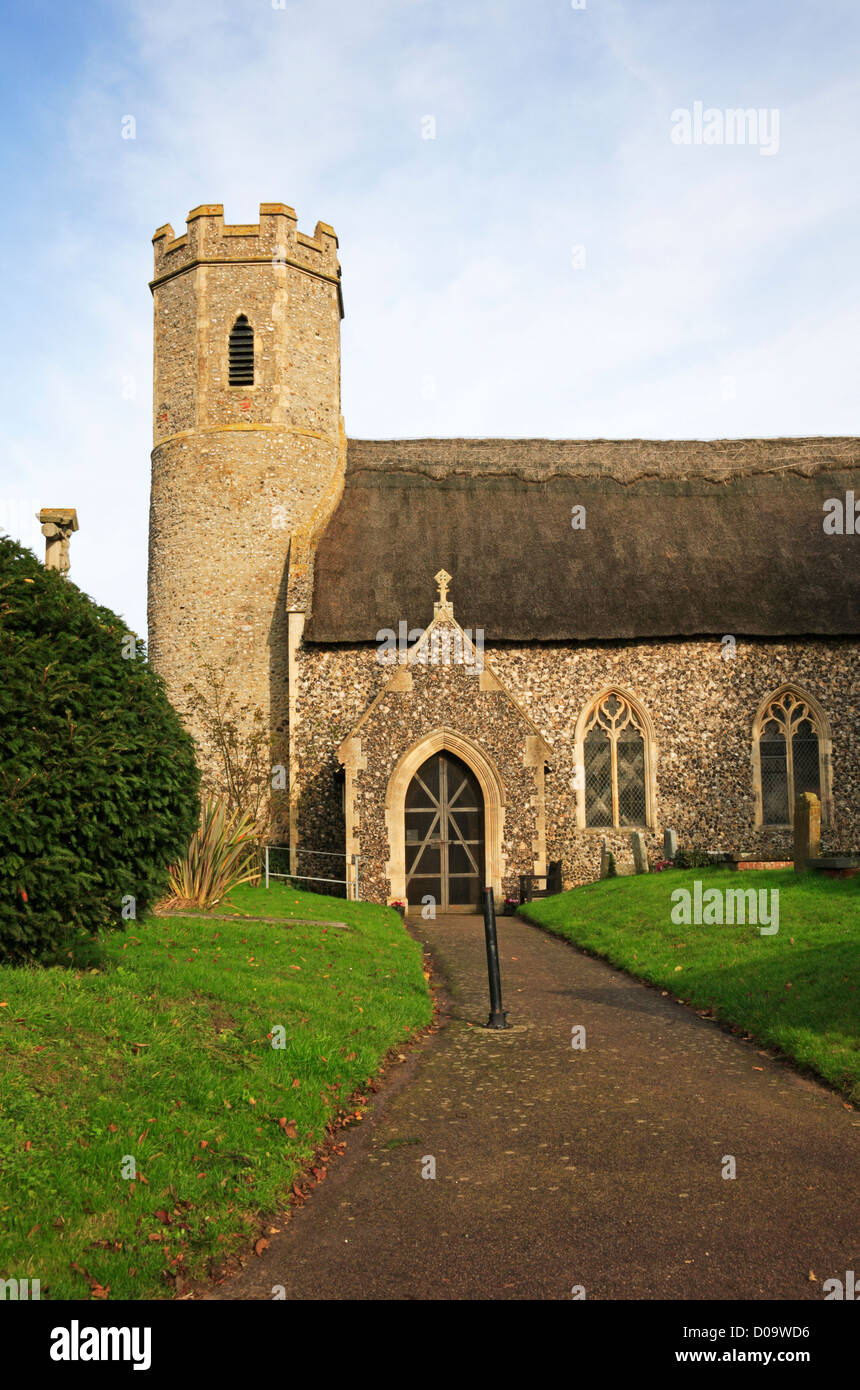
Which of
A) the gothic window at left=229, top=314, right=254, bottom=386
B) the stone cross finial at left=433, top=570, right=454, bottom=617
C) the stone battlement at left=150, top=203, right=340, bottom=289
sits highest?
the stone battlement at left=150, top=203, right=340, bottom=289

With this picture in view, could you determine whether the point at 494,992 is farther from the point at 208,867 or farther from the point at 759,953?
the point at 208,867

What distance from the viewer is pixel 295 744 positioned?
2197 centimetres

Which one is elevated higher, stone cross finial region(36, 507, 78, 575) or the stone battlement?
the stone battlement

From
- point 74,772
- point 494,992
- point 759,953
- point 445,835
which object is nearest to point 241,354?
point 445,835

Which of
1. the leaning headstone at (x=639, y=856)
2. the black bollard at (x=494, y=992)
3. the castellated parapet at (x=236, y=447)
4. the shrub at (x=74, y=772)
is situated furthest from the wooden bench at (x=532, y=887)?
the shrub at (x=74, y=772)

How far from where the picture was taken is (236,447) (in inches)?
945

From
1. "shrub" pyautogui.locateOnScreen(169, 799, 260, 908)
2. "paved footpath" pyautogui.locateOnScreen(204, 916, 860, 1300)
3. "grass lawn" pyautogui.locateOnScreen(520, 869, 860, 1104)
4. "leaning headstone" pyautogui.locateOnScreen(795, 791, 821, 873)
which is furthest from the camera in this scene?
"leaning headstone" pyautogui.locateOnScreen(795, 791, 821, 873)

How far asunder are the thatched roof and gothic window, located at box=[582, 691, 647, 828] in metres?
1.73

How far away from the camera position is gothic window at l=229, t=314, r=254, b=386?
2445 centimetres

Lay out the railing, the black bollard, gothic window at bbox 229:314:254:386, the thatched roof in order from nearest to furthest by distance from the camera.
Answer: the black bollard < the railing < the thatched roof < gothic window at bbox 229:314:254:386

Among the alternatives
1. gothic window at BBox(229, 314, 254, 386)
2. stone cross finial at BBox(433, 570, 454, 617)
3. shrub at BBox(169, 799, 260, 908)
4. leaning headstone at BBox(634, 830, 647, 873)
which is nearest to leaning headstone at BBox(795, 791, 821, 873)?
leaning headstone at BBox(634, 830, 647, 873)

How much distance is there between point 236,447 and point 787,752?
14214mm

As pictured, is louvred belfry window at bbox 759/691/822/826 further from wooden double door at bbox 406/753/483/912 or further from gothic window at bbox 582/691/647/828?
wooden double door at bbox 406/753/483/912

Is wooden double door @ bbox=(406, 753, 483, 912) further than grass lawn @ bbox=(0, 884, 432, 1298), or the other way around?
wooden double door @ bbox=(406, 753, 483, 912)
